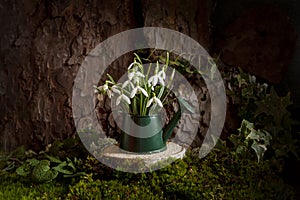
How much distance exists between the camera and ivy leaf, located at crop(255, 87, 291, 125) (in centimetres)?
174

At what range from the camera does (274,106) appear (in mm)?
1751

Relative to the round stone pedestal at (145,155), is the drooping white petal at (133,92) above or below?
above

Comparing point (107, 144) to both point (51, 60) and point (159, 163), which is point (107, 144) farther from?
point (51, 60)

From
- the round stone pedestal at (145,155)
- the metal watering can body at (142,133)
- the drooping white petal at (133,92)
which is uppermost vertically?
the drooping white petal at (133,92)

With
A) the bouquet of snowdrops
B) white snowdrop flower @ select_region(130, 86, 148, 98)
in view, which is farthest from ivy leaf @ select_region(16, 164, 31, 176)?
white snowdrop flower @ select_region(130, 86, 148, 98)

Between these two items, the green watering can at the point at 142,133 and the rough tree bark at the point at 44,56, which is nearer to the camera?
the green watering can at the point at 142,133

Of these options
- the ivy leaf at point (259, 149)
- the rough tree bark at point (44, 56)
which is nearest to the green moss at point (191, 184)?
the ivy leaf at point (259, 149)

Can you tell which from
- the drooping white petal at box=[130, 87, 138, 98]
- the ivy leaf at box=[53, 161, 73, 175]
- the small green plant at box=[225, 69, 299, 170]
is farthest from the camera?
the small green plant at box=[225, 69, 299, 170]

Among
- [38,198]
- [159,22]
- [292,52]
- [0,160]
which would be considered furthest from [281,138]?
[0,160]

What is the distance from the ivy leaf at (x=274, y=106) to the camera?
5.70 feet

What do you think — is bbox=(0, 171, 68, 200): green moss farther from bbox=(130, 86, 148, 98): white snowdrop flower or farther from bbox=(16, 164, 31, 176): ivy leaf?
bbox=(130, 86, 148, 98): white snowdrop flower

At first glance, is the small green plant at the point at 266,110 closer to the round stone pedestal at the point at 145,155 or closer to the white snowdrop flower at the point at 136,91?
the round stone pedestal at the point at 145,155

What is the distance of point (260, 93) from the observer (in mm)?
1831

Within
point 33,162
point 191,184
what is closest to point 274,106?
point 191,184
